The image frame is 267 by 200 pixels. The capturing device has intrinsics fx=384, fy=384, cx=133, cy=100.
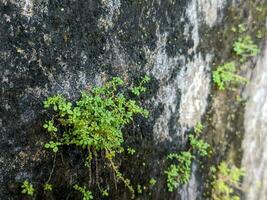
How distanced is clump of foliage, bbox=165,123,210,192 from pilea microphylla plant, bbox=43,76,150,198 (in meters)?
0.83

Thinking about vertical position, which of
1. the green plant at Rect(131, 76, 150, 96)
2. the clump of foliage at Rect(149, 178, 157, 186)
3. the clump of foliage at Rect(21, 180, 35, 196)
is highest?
the green plant at Rect(131, 76, 150, 96)

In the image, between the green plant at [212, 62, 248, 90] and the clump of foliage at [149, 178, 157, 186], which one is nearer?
the clump of foliage at [149, 178, 157, 186]

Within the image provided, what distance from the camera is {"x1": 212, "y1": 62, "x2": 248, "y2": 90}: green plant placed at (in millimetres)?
3891

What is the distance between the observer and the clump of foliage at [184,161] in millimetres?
3768

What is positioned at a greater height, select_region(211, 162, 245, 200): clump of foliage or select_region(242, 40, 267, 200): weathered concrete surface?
select_region(242, 40, 267, 200): weathered concrete surface

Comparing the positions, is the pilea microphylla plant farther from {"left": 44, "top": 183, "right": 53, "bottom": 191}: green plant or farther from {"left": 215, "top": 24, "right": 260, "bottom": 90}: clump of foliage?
{"left": 215, "top": 24, "right": 260, "bottom": 90}: clump of foliage

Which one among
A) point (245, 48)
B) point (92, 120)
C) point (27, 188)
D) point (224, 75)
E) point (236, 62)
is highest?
point (245, 48)

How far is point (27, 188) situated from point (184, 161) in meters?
1.62

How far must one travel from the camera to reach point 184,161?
3.86 meters

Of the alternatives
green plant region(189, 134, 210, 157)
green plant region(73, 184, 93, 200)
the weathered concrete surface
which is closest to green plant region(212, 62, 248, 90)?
the weathered concrete surface

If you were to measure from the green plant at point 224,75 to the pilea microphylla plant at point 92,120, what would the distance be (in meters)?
1.09

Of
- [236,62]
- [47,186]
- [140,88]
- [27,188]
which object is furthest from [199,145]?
[27,188]

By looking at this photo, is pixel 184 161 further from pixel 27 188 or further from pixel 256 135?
pixel 27 188

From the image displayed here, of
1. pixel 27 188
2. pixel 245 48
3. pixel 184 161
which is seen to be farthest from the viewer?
pixel 245 48
